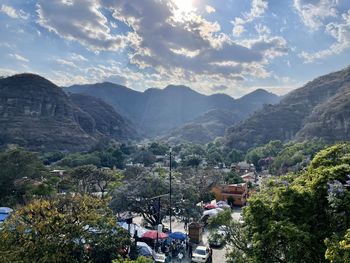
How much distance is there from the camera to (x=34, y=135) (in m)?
91.2

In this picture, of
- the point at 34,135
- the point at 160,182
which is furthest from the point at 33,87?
the point at 160,182

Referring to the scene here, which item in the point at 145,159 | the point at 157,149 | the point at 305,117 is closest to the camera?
the point at 145,159

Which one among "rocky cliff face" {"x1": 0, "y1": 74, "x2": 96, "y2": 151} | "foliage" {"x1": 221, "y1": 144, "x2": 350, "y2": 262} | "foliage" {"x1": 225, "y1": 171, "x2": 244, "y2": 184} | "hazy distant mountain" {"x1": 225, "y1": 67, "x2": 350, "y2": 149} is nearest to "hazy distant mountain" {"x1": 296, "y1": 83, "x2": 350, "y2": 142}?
"hazy distant mountain" {"x1": 225, "y1": 67, "x2": 350, "y2": 149}

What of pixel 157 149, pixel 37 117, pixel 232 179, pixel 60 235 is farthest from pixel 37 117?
pixel 60 235

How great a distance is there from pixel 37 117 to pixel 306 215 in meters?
104

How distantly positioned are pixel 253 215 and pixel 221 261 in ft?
34.0

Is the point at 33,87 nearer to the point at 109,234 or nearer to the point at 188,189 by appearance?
the point at 188,189

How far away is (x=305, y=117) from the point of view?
434ft

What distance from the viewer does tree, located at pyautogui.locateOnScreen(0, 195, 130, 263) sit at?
493 inches

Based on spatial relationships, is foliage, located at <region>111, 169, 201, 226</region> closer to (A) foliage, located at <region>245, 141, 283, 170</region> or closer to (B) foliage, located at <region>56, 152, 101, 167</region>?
(B) foliage, located at <region>56, 152, 101, 167</region>

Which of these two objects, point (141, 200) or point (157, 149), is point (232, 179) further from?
point (157, 149)

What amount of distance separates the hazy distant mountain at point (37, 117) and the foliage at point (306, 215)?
85399 mm

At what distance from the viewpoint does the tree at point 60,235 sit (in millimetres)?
12523

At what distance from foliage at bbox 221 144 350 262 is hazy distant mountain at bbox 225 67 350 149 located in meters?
94.9
